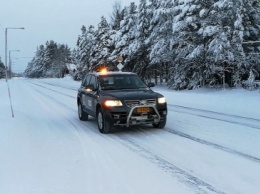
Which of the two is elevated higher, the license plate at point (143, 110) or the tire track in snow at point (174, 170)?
the license plate at point (143, 110)

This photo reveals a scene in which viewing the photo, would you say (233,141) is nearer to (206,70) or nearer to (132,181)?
(132,181)

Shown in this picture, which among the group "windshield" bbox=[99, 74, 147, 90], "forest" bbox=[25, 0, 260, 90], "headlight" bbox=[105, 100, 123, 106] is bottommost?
"headlight" bbox=[105, 100, 123, 106]

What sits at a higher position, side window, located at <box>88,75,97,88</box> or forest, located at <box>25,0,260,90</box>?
forest, located at <box>25,0,260,90</box>

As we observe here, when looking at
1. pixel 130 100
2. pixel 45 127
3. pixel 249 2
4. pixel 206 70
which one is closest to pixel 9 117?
pixel 45 127

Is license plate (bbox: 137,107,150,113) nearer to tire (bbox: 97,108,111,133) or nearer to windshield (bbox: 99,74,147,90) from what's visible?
tire (bbox: 97,108,111,133)

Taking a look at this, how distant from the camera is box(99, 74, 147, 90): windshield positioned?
1132cm

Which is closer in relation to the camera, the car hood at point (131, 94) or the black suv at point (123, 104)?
the black suv at point (123, 104)

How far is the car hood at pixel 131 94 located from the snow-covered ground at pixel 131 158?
3.19ft

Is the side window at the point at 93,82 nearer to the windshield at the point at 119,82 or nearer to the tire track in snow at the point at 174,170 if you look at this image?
the windshield at the point at 119,82

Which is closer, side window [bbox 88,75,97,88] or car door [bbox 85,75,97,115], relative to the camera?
car door [bbox 85,75,97,115]

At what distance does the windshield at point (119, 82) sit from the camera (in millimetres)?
11323

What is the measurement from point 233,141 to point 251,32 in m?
23.9

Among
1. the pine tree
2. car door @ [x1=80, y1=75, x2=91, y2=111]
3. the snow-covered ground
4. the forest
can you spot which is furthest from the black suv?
the pine tree

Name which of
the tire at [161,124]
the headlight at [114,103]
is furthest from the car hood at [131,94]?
the tire at [161,124]
